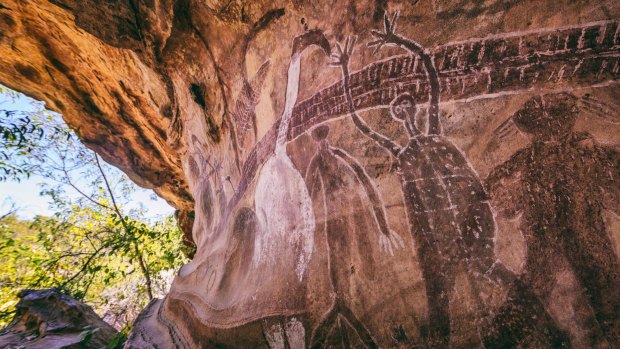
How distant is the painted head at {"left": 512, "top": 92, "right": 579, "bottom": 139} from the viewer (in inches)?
47.4

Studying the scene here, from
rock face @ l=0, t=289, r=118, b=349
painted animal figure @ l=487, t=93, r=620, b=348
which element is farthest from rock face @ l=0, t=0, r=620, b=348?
rock face @ l=0, t=289, r=118, b=349

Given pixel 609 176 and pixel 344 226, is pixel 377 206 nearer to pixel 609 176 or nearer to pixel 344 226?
pixel 344 226

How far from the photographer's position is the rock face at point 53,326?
3047 millimetres

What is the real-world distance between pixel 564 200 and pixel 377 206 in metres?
→ 0.75

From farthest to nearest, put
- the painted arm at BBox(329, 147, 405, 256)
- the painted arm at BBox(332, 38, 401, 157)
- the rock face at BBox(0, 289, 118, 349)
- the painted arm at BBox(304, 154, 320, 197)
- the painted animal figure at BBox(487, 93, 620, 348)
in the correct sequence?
the rock face at BBox(0, 289, 118, 349)
the painted arm at BBox(304, 154, 320, 197)
the painted arm at BBox(332, 38, 401, 157)
the painted arm at BBox(329, 147, 405, 256)
the painted animal figure at BBox(487, 93, 620, 348)

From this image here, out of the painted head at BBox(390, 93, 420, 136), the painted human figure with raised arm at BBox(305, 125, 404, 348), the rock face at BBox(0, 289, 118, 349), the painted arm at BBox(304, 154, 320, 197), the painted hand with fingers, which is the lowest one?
the rock face at BBox(0, 289, 118, 349)

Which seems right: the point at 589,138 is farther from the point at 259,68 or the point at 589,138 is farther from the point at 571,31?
the point at 259,68

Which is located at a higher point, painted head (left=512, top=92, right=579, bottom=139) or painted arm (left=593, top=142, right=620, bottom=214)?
painted head (left=512, top=92, right=579, bottom=139)

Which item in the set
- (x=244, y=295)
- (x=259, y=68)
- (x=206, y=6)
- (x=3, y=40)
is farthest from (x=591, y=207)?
(x=3, y=40)

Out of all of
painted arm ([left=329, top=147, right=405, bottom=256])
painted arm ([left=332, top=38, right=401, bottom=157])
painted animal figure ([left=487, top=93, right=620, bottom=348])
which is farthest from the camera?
painted arm ([left=332, top=38, right=401, bottom=157])

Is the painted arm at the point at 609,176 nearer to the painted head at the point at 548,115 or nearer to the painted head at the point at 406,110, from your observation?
the painted head at the point at 548,115

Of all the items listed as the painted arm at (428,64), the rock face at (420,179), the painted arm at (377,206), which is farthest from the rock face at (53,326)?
the painted arm at (428,64)

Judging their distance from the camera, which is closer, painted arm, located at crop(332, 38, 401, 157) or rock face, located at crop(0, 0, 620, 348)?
rock face, located at crop(0, 0, 620, 348)

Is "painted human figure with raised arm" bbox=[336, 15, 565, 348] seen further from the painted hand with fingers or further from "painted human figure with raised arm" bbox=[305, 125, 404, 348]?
"painted human figure with raised arm" bbox=[305, 125, 404, 348]
